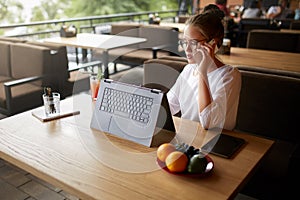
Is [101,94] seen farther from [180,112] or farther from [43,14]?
[43,14]

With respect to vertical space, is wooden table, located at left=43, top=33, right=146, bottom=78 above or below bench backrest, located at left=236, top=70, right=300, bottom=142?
above

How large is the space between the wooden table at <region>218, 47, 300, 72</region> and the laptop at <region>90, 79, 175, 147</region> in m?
1.68

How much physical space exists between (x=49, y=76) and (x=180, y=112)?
190cm

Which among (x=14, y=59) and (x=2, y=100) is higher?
(x=14, y=59)

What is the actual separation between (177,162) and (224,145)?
0.28 meters

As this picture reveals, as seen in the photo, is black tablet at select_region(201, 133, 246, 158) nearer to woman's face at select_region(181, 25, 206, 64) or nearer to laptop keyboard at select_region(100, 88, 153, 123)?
laptop keyboard at select_region(100, 88, 153, 123)

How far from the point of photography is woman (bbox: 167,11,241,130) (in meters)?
1.37

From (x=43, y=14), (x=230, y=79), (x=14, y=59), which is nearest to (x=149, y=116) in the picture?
(x=230, y=79)

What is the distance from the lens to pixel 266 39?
3.83m

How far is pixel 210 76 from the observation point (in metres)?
1.53

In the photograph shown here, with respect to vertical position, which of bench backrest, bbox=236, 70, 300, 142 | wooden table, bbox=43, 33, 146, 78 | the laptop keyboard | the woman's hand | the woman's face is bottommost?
bench backrest, bbox=236, 70, 300, 142

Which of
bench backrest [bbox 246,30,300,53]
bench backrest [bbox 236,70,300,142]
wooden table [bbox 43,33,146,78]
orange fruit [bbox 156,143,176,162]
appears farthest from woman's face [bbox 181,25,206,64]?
bench backrest [bbox 246,30,300,53]

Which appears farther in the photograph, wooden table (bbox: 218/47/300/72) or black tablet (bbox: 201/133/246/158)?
wooden table (bbox: 218/47/300/72)

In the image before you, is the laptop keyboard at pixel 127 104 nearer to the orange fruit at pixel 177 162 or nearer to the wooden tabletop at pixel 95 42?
the orange fruit at pixel 177 162
